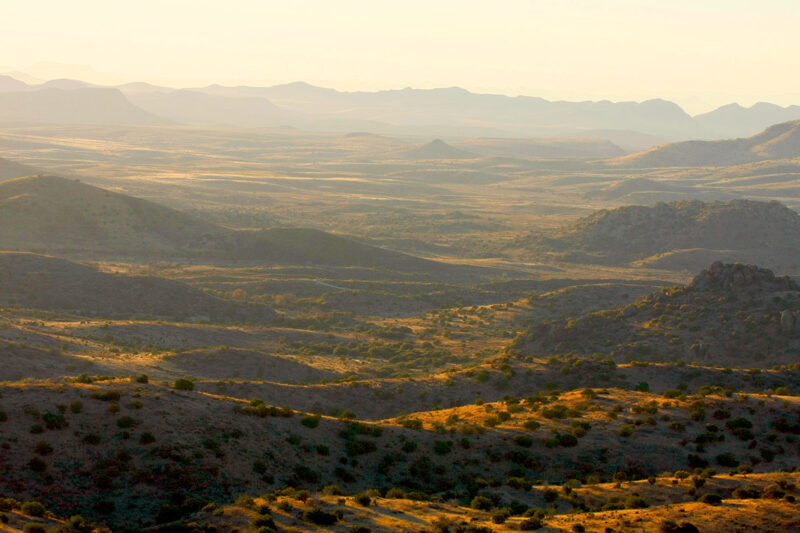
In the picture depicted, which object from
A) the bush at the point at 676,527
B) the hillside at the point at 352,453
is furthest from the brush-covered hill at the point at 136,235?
the bush at the point at 676,527

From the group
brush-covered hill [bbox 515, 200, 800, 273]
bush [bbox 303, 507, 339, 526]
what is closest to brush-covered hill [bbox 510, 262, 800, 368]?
bush [bbox 303, 507, 339, 526]

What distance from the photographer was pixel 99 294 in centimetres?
5962

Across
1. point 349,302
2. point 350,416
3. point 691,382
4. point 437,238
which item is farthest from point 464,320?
point 437,238

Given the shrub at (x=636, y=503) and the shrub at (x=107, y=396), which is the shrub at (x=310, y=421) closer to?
the shrub at (x=107, y=396)

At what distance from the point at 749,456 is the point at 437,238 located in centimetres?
9165

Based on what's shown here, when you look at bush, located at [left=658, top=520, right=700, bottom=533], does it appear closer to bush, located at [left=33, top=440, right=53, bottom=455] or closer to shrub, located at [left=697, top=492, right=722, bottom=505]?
shrub, located at [left=697, top=492, right=722, bottom=505]

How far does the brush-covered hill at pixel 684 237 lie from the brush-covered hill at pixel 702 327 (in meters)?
45.6

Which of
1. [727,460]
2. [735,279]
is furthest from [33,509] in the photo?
[735,279]

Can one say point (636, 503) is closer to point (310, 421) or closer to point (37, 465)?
point (310, 421)

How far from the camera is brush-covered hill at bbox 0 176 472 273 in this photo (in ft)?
277

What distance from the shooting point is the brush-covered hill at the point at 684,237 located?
98.6 m

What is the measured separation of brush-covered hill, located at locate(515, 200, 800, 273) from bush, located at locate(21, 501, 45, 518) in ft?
292

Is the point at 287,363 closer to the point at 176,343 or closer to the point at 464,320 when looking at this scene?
the point at 176,343

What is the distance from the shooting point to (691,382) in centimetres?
3725
